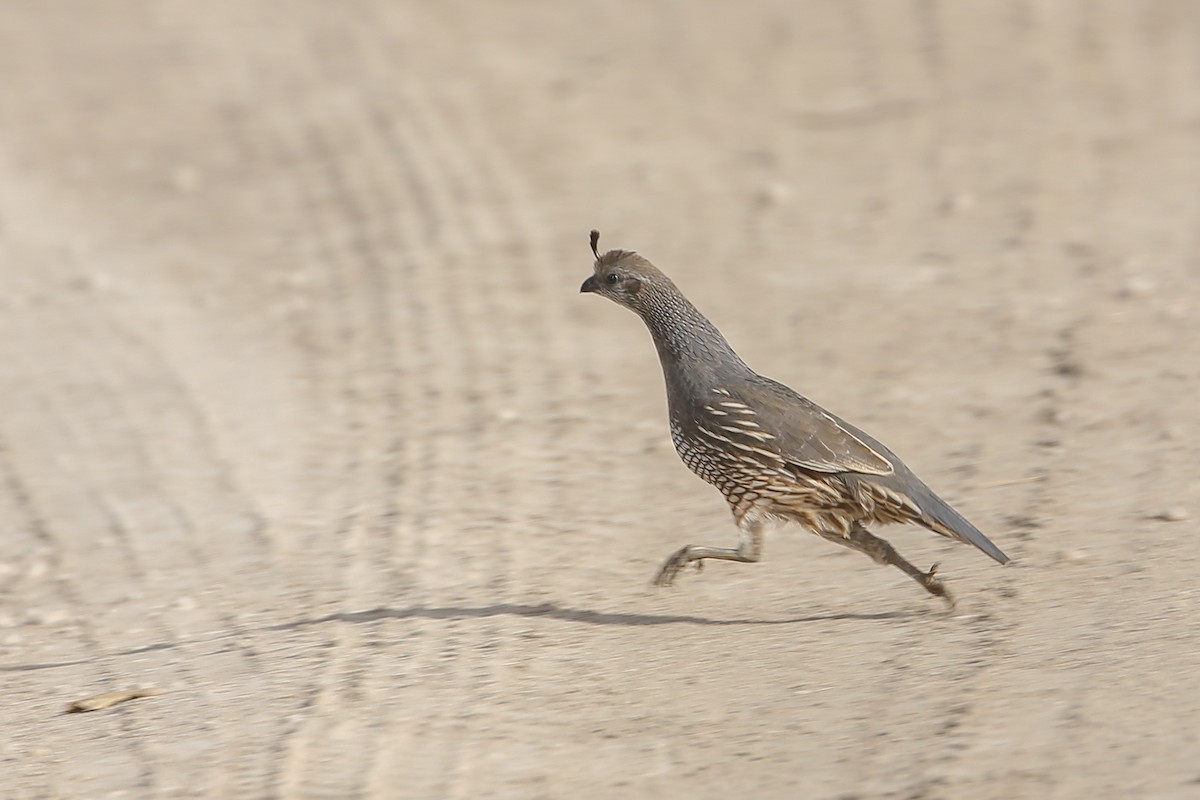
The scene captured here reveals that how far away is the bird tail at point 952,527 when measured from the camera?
5809 millimetres

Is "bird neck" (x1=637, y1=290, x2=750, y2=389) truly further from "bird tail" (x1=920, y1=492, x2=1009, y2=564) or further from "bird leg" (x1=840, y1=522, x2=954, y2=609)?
"bird tail" (x1=920, y1=492, x2=1009, y2=564)

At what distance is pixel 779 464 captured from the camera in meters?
5.97

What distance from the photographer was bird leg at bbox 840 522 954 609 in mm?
5973

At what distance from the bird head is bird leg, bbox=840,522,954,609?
117 centimetres

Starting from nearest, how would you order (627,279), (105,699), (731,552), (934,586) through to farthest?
(105,699)
(934,586)
(731,552)
(627,279)

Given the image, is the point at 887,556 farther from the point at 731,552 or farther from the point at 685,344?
the point at 685,344

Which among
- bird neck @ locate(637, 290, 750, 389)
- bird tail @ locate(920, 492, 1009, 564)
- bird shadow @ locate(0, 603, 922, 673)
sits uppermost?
bird neck @ locate(637, 290, 750, 389)

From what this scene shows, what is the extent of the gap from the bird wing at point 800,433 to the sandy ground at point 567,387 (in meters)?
0.58

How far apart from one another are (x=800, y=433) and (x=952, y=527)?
0.61 m

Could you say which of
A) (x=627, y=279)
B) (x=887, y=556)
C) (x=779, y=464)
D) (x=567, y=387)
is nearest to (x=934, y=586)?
(x=887, y=556)

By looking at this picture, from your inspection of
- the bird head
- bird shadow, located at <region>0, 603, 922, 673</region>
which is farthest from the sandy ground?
the bird head

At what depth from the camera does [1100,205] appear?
444 inches

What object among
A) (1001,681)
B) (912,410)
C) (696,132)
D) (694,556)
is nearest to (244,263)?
(696,132)

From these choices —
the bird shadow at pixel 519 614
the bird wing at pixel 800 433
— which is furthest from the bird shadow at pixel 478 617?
the bird wing at pixel 800 433
